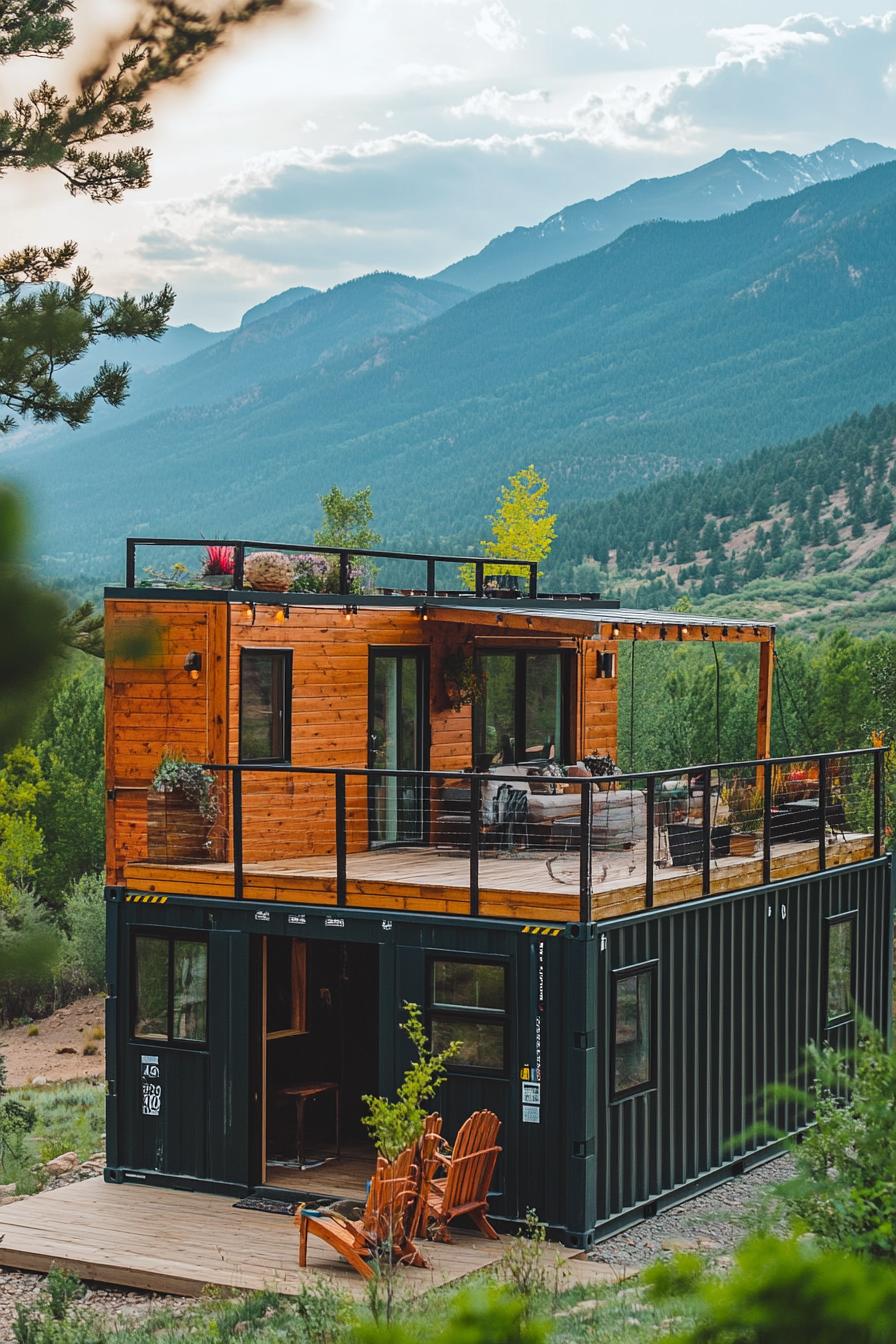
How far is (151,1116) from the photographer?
13.0m

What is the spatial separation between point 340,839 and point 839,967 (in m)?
5.57

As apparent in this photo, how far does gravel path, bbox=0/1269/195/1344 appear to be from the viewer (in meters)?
10.4

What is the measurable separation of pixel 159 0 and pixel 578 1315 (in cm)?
685

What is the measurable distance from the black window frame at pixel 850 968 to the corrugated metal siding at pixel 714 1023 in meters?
0.06

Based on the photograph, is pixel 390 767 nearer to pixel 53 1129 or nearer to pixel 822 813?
pixel 822 813

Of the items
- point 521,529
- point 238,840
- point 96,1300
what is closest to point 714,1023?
point 238,840

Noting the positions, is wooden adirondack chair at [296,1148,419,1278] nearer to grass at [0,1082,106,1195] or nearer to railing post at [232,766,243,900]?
railing post at [232,766,243,900]

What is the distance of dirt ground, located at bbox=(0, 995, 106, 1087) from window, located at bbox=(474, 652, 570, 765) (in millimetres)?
14245

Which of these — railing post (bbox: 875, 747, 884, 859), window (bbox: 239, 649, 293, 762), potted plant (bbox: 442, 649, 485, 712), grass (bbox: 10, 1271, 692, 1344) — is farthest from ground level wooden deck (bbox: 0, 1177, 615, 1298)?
railing post (bbox: 875, 747, 884, 859)

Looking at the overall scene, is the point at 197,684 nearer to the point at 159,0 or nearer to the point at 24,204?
the point at 24,204

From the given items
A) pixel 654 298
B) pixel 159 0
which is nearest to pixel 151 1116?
pixel 159 0

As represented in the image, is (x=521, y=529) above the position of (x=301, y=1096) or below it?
above

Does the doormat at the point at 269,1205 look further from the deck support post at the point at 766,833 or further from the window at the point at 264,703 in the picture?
the deck support post at the point at 766,833

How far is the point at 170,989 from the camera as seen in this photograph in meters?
13.0
